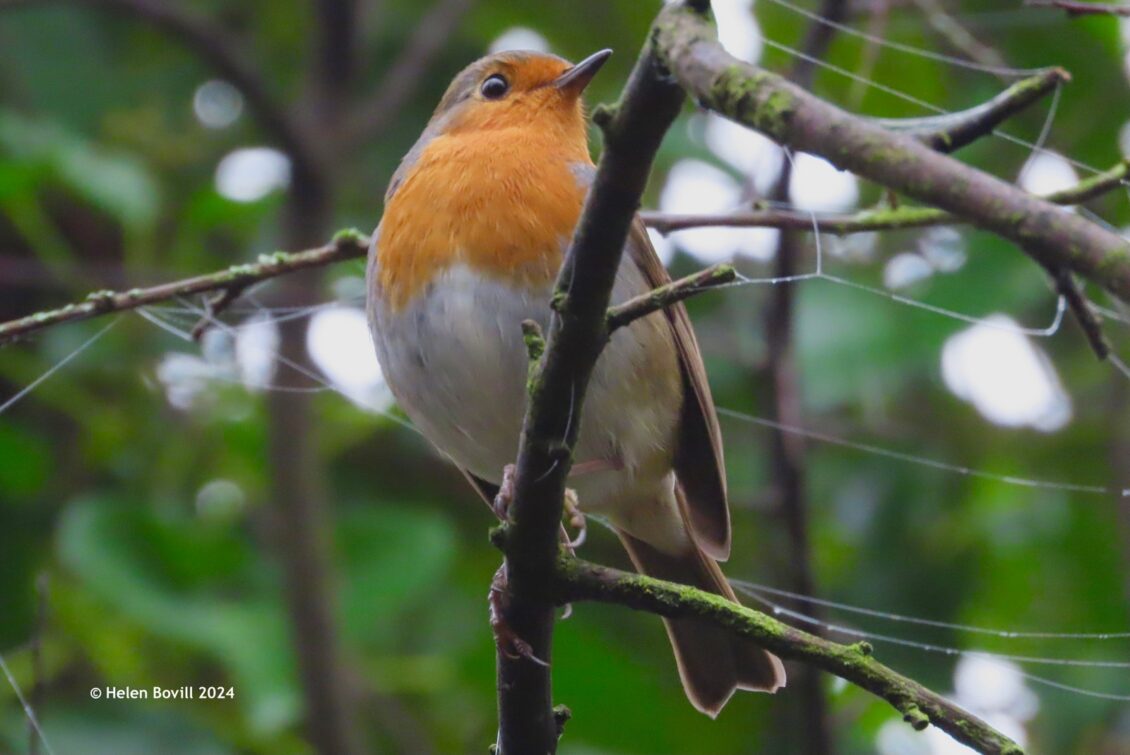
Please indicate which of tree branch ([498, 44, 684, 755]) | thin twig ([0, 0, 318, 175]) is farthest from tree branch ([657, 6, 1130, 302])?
thin twig ([0, 0, 318, 175])

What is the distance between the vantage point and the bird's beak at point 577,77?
10.8 ft

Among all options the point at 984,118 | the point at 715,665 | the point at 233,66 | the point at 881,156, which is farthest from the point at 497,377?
the point at 233,66

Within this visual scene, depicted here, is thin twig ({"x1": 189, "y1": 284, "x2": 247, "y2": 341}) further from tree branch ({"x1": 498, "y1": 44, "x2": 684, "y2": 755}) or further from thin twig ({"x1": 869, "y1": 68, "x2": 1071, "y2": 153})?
thin twig ({"x1": 869, "y1": 68, "x2": 1071, "y2": 153})

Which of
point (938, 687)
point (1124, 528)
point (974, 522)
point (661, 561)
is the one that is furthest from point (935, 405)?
point (661, 561)

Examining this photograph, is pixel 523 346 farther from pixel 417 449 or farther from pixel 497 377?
pixel 417 449

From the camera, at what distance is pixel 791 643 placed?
183 cm

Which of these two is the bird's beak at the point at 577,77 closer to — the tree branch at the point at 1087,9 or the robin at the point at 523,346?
the robin at the point at 523,346

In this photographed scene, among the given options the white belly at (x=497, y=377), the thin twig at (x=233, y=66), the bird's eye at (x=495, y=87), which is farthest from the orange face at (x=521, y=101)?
the thin twig at (x=233, y=66)

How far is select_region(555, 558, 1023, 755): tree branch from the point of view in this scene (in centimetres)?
173

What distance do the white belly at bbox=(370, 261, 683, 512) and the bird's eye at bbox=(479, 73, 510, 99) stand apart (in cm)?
77

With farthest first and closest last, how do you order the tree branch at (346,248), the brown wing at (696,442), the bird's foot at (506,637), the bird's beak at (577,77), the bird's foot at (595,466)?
the bird's beak at (577,77)
the brown wing at (696,442)
the bird's foot at (595,466)
the tree branch at (346,248)
the bird's foot at (506,637)

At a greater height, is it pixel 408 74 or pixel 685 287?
pixel 408 74

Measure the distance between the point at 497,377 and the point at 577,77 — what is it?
929mm

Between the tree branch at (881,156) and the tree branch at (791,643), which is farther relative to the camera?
the tree branch at (791,643)
